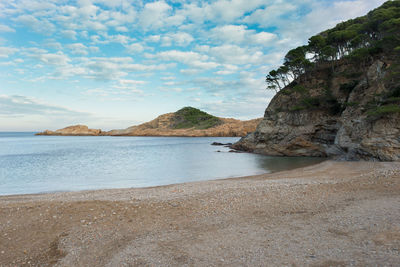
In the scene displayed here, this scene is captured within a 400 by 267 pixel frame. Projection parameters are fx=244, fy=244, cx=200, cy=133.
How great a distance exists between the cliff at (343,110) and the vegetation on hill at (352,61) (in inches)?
2.6

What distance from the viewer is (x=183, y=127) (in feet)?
431

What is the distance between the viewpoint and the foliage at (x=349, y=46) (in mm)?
29727

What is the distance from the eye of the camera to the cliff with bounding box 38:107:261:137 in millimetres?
112094

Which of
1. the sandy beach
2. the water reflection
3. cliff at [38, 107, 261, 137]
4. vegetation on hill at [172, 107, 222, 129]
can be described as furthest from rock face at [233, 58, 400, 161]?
vegetation on hill at [172, 107, 222, 129]

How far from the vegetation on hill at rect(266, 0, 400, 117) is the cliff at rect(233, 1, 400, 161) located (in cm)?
7

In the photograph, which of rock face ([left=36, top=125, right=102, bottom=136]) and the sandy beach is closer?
the sandy beach

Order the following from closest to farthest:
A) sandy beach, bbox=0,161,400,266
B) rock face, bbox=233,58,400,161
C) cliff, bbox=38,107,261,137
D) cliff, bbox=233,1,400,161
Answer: sandy beach, bbox=0,161,400,266
rock face, bbox=233,58,400,161
cliff, bbox=233,1,400,161
cliff, bbox=38,107,261,137

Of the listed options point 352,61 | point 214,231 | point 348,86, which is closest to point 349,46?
point 352,61

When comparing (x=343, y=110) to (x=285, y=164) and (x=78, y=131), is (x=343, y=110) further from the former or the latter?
(x=78, y=131)

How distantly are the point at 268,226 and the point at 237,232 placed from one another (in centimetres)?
93

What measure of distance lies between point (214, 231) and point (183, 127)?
412 ft

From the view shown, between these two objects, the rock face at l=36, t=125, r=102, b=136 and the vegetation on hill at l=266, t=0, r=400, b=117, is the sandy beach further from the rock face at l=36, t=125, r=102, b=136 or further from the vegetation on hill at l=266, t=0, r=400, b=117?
the rock face at l=36, t=125, r=102, b=136

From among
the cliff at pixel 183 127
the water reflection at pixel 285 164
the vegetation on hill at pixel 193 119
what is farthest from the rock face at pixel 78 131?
the water reflection at pixel 285 164

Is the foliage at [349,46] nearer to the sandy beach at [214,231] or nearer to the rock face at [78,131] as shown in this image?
the sandy beach at [214,231]
